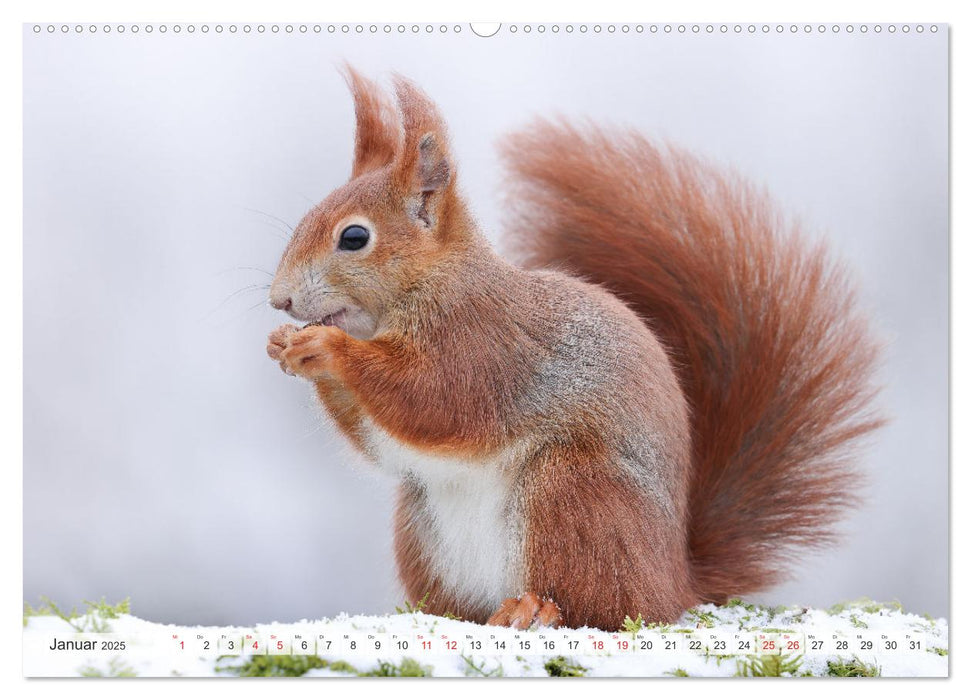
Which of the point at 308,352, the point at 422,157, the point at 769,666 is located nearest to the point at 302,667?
the point at 308,352

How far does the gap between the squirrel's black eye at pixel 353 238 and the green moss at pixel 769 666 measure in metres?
1.01

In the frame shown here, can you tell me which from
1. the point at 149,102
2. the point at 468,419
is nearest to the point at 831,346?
the point at 468,419

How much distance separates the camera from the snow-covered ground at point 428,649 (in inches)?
74.6

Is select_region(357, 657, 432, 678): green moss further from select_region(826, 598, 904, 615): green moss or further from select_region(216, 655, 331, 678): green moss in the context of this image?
select_region(826, 598, 904, 615): green moss

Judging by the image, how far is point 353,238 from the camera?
200 centimetres

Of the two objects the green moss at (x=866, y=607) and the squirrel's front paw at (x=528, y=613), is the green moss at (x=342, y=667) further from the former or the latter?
the green moss at (x=866, y=607)

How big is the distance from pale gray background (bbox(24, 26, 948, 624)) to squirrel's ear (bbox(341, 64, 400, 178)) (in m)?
0.04

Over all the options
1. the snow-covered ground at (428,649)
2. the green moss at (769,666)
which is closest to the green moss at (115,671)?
the snow-covered ground at (428,649)

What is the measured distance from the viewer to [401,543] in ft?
7.24

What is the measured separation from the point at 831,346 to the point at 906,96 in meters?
0.52

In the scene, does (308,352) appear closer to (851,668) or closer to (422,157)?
(422,157)

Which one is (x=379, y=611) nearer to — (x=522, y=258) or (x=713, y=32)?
(x=522, y=258)

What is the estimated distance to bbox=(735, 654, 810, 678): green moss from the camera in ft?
6.39

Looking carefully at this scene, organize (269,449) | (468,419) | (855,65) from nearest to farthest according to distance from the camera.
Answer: (468,419), (855,65), (269,449)
